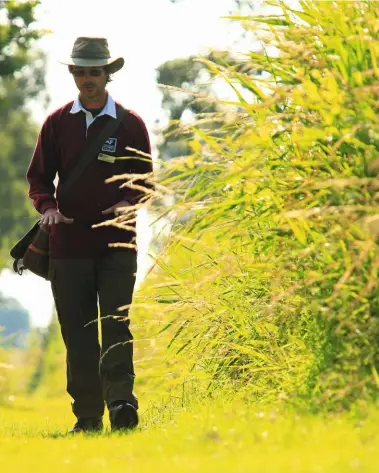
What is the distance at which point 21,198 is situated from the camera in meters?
41.9

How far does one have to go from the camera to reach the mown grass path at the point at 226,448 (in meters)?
4.20

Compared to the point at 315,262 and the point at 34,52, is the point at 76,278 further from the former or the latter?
the point at 34,52

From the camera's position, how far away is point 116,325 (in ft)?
24.4

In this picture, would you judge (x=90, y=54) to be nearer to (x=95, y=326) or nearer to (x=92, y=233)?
(x=92, y=233)

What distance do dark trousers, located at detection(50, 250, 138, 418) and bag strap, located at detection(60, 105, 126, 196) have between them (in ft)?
1.65

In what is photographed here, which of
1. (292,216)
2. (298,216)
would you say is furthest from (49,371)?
(292,216)

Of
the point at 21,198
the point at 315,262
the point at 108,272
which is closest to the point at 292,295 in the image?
the point at 315,262

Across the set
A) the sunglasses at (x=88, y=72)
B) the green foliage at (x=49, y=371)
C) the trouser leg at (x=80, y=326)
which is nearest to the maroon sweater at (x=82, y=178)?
the trouser leg at (x=80, y=326)

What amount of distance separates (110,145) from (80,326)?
1179 millimetres

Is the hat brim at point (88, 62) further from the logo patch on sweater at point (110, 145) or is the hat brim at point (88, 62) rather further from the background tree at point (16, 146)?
the background tree at point (16, 146)

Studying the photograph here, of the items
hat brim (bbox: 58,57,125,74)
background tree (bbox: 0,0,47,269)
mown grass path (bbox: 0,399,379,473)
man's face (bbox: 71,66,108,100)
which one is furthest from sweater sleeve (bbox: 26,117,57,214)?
background tree (bbox: 0,0,47,269)

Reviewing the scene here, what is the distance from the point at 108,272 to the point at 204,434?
254 centimetres

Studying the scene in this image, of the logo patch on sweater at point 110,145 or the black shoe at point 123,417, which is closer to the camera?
the black shoe at point 123,417

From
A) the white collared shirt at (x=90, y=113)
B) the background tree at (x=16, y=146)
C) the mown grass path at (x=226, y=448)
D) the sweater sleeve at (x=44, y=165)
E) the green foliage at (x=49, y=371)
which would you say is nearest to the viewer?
the mown grass path at (x=226, y=448)
